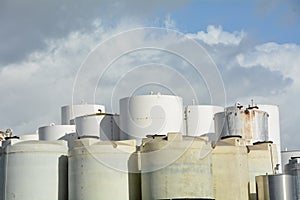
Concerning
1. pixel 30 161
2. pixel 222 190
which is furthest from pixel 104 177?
pixel 222 190

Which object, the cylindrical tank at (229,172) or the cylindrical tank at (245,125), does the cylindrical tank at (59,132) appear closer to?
the cylindrical tank at (245,125)

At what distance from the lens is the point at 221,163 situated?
148ft

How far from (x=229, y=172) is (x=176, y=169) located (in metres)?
6.15

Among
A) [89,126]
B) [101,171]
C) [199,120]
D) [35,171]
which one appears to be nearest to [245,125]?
[199,120]

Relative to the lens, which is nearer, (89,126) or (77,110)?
(89,126)

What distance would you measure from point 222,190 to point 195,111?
1095 centimetres

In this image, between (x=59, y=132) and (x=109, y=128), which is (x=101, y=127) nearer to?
(x=109, y=128)

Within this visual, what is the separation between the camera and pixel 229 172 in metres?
44.9

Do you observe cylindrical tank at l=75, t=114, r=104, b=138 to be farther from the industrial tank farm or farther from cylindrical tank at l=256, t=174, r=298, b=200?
cylindrical tank at l=256, t=174, r=298, b=200

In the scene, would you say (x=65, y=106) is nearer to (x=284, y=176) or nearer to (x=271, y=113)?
(x=271, y=113)

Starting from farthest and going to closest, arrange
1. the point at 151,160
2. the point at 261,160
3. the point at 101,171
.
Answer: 1. the point at 261,160
2. the point at 151,160
3. the point at 101,171

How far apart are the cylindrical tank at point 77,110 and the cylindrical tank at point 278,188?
56.9 feet

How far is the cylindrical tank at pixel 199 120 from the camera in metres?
53.2

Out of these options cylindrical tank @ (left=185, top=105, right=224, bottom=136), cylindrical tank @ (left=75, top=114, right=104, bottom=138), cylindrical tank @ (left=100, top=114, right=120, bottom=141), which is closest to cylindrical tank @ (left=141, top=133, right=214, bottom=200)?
cylindrical tank @ (left=100, top=114, right=120, bottom=141)
